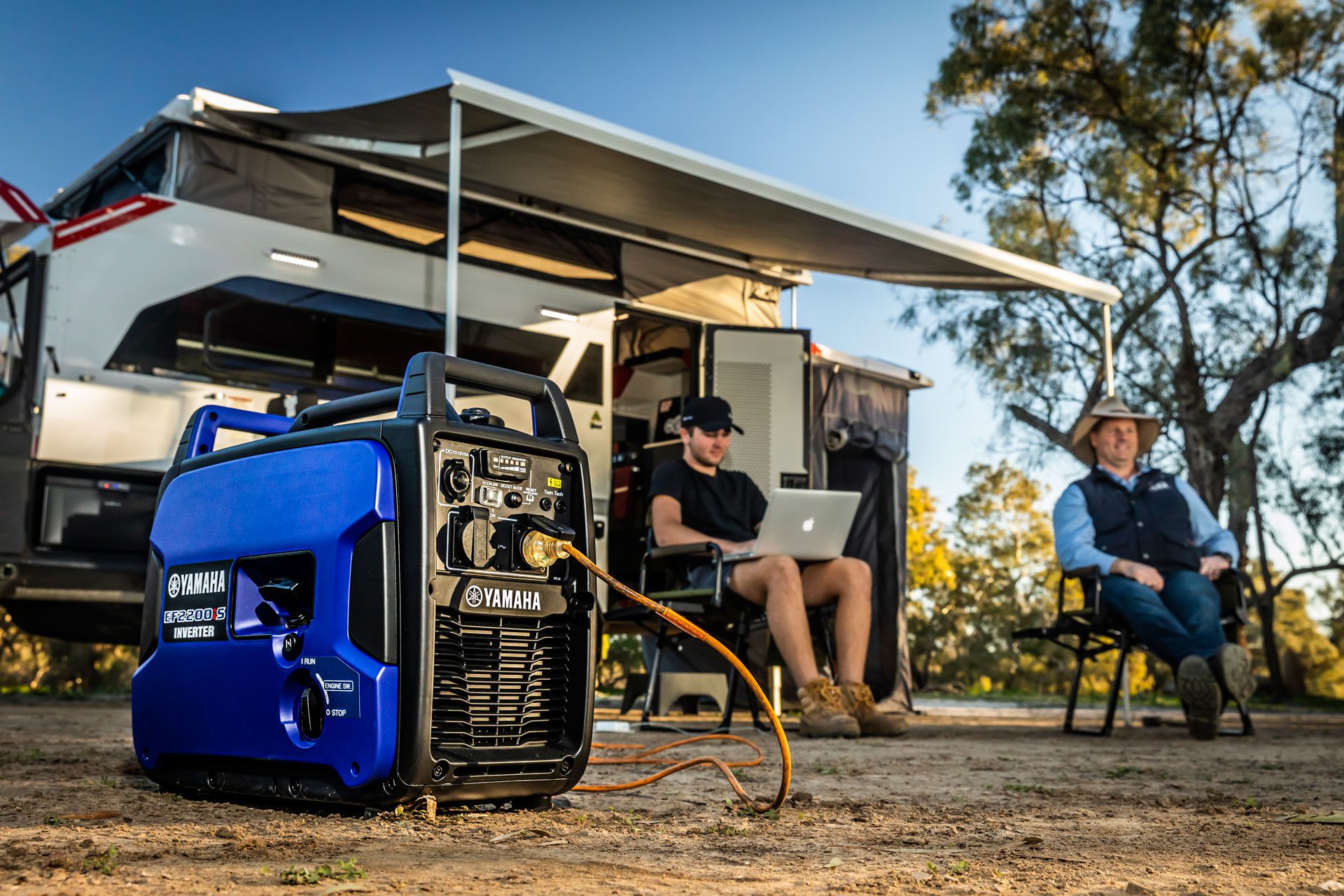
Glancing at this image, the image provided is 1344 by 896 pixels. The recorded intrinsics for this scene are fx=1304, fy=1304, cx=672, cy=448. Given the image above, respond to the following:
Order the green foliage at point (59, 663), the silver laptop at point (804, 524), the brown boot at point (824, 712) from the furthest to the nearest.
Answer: the green foliage at point (59, 663)
the silver laptop at point (804, 524)
the brown boot at point (824, 712)

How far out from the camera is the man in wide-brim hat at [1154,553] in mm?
5055

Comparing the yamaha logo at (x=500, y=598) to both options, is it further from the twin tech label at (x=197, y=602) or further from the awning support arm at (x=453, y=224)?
the awning support arm at (x=453, y=224)

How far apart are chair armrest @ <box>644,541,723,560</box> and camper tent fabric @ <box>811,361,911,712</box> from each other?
6.42 ft

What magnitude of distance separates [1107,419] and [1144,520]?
52 centimetres

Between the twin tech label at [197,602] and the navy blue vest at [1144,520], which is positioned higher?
the navy blue vest at [1144,520]

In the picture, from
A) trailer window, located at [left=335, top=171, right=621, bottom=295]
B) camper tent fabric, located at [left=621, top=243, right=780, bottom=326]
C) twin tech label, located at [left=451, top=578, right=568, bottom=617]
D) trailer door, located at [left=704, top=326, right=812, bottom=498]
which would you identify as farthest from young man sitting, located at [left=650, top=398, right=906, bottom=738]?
twin tech label, located at [left=451, top=578, right=568, bottom=617]

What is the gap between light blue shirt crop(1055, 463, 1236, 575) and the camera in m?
5.36

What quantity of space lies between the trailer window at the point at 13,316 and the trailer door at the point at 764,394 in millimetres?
3290

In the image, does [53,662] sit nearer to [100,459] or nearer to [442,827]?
[100,459]

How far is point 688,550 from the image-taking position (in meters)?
5.04

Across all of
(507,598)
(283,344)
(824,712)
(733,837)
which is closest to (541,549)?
(507,598)

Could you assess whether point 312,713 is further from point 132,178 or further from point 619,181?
point 132,178

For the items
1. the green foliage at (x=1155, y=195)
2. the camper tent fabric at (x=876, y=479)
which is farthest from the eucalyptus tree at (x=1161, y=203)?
the camper tent fabric at (x=876, y=479)

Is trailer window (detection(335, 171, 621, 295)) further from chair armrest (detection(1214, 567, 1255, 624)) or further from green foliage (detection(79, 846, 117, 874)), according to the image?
green foliage (detection(79, 846, 117, 874))
